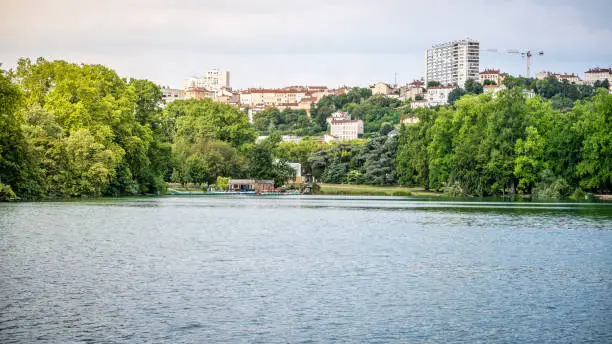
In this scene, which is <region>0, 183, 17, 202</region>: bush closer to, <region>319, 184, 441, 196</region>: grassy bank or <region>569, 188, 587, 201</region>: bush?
<region>569, 188, 587, 201</region>: bush

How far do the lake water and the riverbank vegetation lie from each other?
29.1 metres

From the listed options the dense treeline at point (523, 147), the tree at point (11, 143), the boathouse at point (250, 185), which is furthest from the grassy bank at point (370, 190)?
the tree at point (11, 143)

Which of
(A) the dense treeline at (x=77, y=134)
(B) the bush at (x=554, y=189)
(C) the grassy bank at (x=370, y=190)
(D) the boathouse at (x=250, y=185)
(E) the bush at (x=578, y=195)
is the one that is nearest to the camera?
(A) the dense treeline at (x=77, y=134)

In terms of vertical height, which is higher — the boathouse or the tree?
the tree

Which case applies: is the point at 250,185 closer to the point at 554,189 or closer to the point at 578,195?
the point at 554,189

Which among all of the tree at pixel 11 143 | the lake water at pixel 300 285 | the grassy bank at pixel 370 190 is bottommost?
the lake water at pixel 300 285

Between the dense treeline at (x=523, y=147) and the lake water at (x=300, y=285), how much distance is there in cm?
4770

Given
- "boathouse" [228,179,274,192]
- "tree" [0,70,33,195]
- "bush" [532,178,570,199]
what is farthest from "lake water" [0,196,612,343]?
"boathouse" [228,179,274,192]

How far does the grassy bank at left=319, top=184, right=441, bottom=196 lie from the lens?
11226 cm

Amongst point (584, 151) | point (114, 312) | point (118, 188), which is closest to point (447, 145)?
point (584, 151)

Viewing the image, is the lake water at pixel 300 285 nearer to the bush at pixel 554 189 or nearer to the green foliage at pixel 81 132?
the green foliage at pixel 81 132

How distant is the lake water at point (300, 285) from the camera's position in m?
17.1

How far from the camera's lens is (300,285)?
22719 mm

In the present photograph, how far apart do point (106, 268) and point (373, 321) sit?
1079 cm
